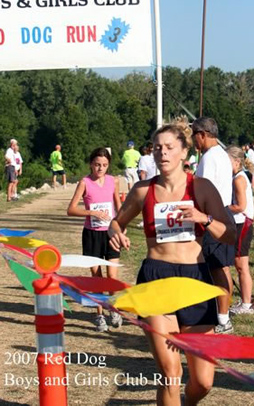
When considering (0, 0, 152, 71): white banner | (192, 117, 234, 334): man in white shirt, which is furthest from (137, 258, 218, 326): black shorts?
(0, 0, 152, 71): white banner

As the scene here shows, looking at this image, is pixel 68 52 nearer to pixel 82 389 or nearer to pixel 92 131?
pixel 82 389

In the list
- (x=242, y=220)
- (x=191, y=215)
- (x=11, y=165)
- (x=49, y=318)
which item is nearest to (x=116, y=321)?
(x=242, y=220)

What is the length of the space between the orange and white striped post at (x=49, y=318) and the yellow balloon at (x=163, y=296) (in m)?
0.35

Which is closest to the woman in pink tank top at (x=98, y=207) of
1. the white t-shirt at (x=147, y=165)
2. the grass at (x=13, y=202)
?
the white t-shirt at (x=147, y=165)

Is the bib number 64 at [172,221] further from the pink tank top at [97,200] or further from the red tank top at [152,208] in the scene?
the pink tank top at [97,200]

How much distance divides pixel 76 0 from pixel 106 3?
0.41 meters

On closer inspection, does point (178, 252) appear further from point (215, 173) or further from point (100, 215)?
point (100, 215)

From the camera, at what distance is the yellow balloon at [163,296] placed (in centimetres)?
387

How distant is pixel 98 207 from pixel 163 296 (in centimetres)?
359

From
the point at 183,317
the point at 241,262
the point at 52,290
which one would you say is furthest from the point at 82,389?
the point at 241,262

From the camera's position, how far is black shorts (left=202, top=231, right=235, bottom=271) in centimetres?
678

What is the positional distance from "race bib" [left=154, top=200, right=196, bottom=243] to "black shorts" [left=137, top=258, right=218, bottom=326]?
15 cm

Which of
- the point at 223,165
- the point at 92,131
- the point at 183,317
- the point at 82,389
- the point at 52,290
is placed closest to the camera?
the point at 52,290

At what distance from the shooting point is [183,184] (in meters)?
4.56
